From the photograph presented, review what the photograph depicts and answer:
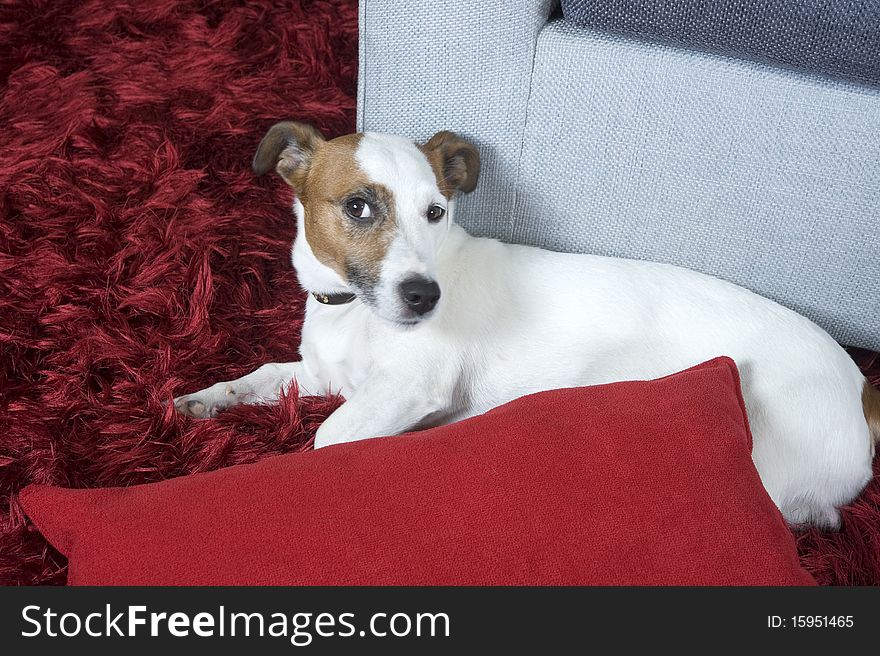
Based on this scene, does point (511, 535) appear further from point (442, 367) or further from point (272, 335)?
point (272, 335)

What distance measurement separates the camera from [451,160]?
5.95ft

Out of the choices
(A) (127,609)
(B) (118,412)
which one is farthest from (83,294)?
(A) (127,609)

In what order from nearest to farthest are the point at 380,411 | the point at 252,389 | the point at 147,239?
1. the point at 380,411
2. the point at 252,389
3. the point at 147,239

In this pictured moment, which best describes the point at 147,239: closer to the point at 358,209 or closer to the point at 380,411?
the point at 358,209

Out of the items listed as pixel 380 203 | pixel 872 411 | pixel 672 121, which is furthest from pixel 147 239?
pixel 872 411

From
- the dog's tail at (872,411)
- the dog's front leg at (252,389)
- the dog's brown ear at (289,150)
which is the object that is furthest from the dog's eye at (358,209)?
the dog's tail at (872,411)

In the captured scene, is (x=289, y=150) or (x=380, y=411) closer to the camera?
(x=380, y=411)

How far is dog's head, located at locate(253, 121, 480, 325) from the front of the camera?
1.58 meters

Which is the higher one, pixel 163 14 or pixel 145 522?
pixel 163 14

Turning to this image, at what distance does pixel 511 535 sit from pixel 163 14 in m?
2.06

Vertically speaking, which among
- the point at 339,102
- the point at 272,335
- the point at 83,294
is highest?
the point at 339,102

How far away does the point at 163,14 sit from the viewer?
8.04 ft

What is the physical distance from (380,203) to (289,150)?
33 centimetres

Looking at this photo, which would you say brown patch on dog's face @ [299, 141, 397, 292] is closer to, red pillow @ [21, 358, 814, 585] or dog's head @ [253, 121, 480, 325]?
dog's head @ [253, 121, 480, 325]
